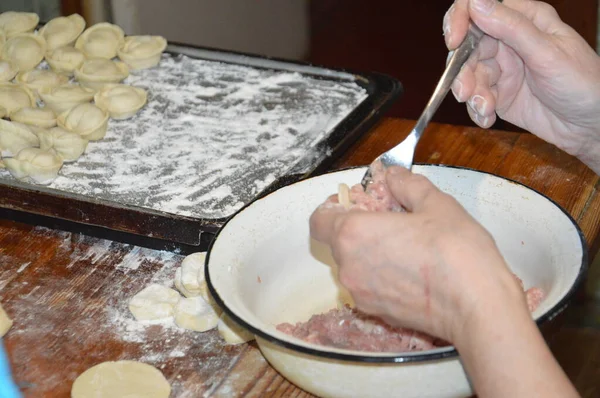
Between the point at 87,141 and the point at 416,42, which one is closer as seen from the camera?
the point at 87,141

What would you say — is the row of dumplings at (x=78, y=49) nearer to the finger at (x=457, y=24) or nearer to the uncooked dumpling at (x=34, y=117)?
the uncooked dumpling at (x=34, y=117)

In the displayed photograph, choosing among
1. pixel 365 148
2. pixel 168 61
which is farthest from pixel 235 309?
pixel 168 61

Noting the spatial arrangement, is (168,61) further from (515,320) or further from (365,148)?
(515,320)

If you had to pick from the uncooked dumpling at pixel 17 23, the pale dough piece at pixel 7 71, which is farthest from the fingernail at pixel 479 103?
the uncooked dumpling at pixel 17 23

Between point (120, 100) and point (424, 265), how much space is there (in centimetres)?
114

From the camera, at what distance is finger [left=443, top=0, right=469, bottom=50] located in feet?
3.97

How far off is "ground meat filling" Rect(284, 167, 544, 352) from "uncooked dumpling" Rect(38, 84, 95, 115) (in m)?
0.99

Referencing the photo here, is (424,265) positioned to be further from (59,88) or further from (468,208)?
(59,88)

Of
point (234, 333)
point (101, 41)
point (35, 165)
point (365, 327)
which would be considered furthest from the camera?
point (101, 41)

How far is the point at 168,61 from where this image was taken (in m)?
2.05

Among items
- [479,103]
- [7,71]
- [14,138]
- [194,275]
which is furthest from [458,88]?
[7,71]

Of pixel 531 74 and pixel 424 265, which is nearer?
pixel 424 265

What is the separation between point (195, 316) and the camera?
46.8 inches

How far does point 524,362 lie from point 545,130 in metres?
0.71
